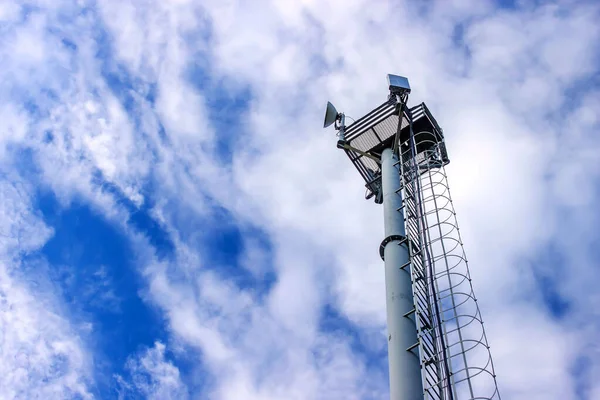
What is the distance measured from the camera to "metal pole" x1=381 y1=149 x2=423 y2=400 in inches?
575

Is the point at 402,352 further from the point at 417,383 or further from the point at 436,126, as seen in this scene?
the point at 436,126

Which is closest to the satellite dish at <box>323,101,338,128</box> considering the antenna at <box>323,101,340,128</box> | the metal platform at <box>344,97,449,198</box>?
the antenna at <box>323,101,340,128</box>

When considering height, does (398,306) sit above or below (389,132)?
below

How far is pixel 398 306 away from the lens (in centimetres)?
1655

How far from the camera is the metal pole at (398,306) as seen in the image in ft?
47.9

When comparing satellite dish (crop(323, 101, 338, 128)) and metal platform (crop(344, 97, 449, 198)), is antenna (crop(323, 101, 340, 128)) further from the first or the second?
metal platform (crop(344, 97, 449, 198))

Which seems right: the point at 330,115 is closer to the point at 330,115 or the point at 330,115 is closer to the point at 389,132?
the point at 330,115

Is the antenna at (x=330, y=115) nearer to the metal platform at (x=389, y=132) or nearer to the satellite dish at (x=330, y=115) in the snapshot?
the satellite dish at (x=330, y=115)

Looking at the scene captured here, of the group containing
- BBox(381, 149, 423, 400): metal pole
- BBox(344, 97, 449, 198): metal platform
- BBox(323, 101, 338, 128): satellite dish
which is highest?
BBox(323, 101, 338, 128): satellite dish

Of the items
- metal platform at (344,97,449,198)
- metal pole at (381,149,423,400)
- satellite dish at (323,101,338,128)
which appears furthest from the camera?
satellite dish at (323,101,338,128)

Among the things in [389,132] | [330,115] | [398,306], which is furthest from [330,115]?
[398,306]

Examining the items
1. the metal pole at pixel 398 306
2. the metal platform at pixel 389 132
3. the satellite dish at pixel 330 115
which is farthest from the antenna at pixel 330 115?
the metal pole at pixel 398 306

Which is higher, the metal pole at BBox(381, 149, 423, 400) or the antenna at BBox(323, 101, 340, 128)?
the antenna at BBox(323, 101, 340, 128)

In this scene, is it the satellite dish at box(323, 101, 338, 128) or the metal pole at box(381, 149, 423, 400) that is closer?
the metal pole at box(381, 149, 423, 400)
